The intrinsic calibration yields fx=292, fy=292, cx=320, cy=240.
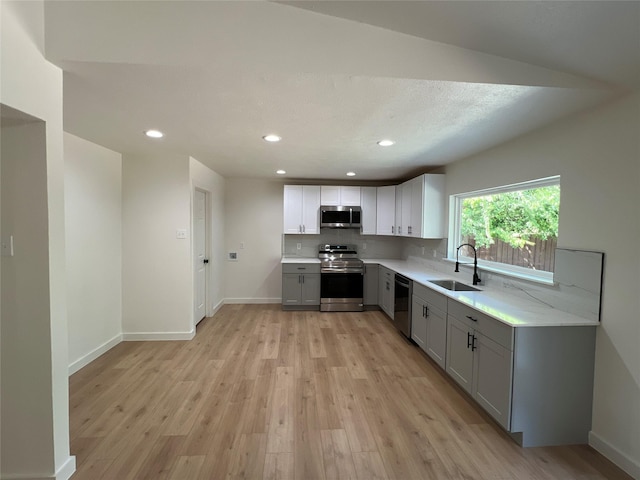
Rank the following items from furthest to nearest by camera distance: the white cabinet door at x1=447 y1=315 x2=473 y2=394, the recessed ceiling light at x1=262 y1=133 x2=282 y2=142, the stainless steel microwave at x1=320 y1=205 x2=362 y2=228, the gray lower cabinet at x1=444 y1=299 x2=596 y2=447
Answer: the stainless steel microwave at x1=320 y1=205 x2=362 y2=228 → the recessed ceiling light at x1=262 y1=133 x2=282 y2=142 → the white cabinet door at x1=447 y1=315 x2=473 y2=394 → the gray lower cabinet at x1=444 y1=299 x2=596 y2=447

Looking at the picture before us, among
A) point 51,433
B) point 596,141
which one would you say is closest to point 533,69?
point 596,141

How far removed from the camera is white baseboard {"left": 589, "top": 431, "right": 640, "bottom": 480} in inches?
67.7

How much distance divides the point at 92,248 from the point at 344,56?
314 centimetres

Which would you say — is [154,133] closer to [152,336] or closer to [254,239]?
[152,336]

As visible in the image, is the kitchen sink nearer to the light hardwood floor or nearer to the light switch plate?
the light hardwood floor

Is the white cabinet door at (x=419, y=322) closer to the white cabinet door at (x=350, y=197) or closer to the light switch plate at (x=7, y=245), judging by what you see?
the white cabinet door at (x=350, y=197)

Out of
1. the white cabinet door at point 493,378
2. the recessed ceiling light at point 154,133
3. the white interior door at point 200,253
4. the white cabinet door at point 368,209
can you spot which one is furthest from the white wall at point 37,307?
the white cabinet door at point 368,209

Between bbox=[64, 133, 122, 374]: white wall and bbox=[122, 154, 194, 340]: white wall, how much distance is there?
110mm

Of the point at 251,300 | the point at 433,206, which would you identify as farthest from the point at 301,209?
the point at 433,206

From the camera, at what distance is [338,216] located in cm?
514

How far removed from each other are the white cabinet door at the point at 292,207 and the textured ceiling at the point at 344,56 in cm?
307

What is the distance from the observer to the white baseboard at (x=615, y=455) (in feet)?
5.64

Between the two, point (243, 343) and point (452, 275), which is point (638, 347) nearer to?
point (452, 275)

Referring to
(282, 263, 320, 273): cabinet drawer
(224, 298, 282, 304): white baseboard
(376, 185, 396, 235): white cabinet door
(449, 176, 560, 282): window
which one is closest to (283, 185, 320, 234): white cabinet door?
(282, 263, 320, 273): cabinet drawer
